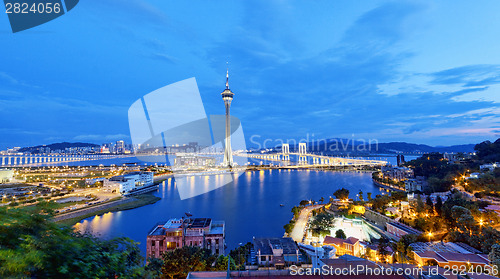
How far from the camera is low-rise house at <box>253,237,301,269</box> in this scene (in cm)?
292

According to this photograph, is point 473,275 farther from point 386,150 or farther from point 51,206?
point 386,150

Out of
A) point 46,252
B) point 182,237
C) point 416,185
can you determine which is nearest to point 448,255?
point 182,237

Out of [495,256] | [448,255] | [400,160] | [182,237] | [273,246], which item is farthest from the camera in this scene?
[400,160]

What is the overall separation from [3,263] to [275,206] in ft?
22.7

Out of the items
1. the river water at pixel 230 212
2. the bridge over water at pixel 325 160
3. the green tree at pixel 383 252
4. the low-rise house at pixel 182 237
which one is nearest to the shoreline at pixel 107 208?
the river water at pixel 230 212

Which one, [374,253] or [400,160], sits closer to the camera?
[374,253]

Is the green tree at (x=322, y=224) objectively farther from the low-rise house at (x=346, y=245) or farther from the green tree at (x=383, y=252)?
the green tree at (x=383, y=252)

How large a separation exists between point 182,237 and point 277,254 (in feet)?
4.37

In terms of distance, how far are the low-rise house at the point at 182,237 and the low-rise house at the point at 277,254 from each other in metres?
0.70

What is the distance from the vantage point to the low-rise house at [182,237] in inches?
130

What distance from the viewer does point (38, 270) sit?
1.90 ft

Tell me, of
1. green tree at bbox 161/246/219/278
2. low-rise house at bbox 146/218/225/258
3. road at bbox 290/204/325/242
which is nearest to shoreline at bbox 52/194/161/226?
low-rise house at bbox 146/218/225/258

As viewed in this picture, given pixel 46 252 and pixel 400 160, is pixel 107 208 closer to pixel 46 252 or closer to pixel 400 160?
pixel 46 252

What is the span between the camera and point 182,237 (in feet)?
10.9
